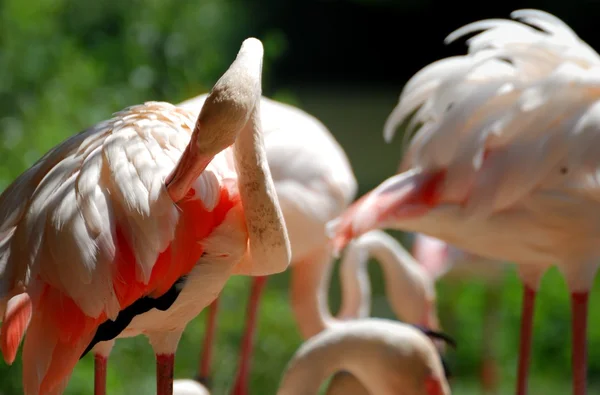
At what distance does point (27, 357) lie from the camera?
6.14 ft

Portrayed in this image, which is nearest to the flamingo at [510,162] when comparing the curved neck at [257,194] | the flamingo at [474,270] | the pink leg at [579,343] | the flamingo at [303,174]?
the pink leg at [579,343]

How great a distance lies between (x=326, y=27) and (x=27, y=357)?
41.2ft

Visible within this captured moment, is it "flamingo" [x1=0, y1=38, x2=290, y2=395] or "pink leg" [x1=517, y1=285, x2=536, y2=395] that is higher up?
"flamingo" [x1=0, y1=38, x2=290, y2=395]

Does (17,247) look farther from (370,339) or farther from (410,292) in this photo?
(410,292)

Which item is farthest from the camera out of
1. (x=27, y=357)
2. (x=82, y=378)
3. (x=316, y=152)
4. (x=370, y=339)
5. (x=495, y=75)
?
(x=82, y=378)

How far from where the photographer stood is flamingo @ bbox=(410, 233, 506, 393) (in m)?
4.55

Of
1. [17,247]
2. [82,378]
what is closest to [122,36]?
[82,378]

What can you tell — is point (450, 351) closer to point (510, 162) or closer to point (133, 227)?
point (510, 162)

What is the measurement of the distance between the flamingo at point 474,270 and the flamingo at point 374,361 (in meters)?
1.76

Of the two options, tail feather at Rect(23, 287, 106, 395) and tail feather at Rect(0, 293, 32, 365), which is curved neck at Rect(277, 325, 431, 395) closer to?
tail feather at Rect(23, 287, 106, 395)

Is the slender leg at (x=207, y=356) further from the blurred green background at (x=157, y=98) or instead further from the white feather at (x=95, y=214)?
the white feather at (x=95, y=214)

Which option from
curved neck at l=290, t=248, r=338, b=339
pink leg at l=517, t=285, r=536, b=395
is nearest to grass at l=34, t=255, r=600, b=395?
curved neck at l=290, t=248, r=338, b=339

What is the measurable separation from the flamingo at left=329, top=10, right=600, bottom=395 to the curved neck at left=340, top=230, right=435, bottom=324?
3.62ft

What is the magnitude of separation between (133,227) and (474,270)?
10.1 ft
